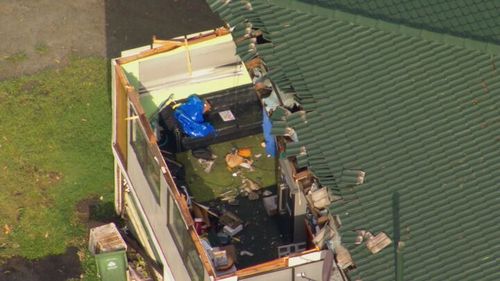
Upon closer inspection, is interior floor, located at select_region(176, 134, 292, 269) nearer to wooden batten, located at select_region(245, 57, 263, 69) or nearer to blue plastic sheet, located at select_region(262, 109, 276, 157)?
blue plastic sheet, located at select_region(262, 109, 276, 157)

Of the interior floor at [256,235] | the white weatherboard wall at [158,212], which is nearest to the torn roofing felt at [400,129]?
the white weatherboard wall at [158,212]

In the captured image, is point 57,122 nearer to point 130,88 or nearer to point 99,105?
point 99,105

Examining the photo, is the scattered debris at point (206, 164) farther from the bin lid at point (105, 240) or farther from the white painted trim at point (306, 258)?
the white painted trim at point (306, 258)

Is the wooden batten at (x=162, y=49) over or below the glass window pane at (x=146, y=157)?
over

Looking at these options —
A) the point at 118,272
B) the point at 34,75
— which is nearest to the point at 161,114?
the point at 118,272

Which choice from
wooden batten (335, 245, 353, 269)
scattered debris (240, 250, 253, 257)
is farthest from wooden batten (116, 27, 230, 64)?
wooden batten (335, 245, 353, 269)

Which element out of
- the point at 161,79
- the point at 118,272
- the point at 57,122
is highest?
the point at 161,79
